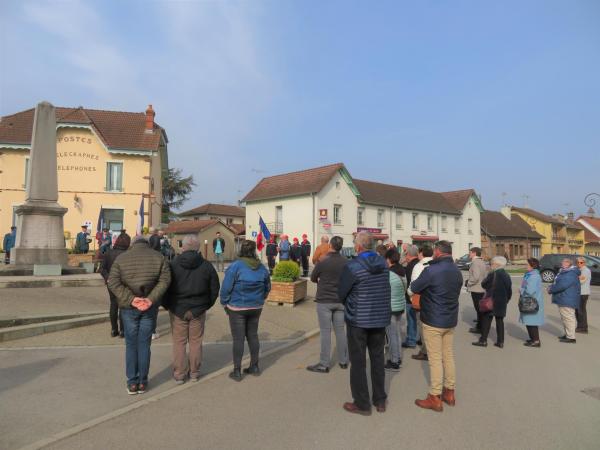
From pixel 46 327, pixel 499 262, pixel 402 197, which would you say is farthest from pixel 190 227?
pixel 499 262

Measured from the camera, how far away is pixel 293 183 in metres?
39.0

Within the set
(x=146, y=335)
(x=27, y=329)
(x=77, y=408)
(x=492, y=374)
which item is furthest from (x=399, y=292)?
(x=27, y=329)

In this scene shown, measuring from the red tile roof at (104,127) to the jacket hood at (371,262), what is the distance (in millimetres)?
26703

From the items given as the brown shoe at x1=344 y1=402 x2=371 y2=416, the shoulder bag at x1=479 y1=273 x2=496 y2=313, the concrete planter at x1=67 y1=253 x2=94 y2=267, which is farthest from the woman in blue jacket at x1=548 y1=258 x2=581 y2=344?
the concrete planter at x1=67 y1=253 x2=94 y2=267

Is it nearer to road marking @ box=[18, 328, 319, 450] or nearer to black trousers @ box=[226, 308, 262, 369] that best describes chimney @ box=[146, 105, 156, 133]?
road marking @ box=[18, 328, 319, 450]

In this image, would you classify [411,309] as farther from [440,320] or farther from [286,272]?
[286,272]

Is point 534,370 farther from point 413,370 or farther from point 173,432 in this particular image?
point 173,432

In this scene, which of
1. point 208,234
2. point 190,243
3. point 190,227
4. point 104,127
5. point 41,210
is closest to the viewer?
point 190,243

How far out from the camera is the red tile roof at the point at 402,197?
135 ft

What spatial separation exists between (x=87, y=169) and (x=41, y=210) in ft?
56.1

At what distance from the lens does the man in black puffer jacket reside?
5.34 metres

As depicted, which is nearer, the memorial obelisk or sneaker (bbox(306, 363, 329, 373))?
sneaker (bbox(306, 363, 329, 373))

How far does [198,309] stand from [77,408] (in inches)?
62.4

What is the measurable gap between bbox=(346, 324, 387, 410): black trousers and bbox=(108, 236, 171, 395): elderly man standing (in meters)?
2.26
